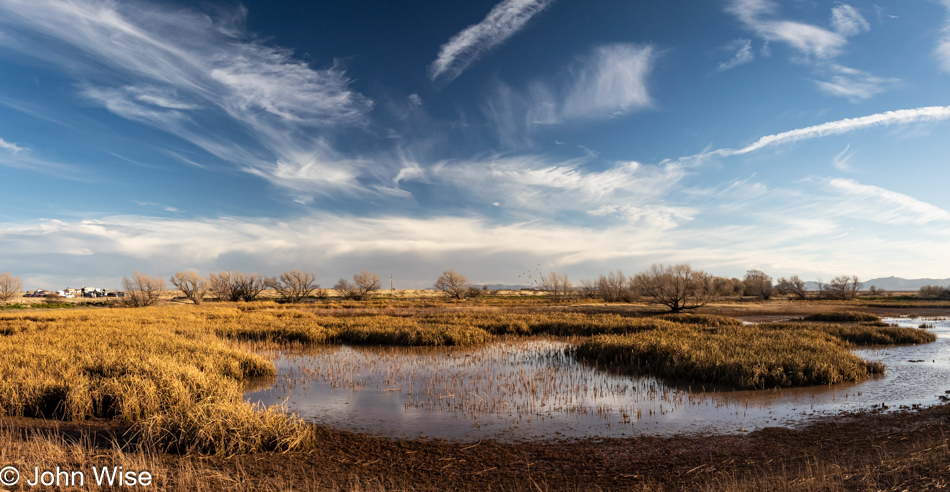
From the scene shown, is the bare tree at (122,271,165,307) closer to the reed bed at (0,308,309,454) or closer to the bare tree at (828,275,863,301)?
the reed bed at (0,308,309,454)

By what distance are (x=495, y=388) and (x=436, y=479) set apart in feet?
20.9

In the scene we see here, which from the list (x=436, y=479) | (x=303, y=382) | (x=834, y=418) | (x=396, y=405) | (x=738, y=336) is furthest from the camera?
(x=738, y=336)

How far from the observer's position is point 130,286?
6806 cm

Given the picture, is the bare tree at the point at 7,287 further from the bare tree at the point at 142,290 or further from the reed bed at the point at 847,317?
the reed bed at the point at 847,317

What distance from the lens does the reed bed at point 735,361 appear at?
1391 centimetres

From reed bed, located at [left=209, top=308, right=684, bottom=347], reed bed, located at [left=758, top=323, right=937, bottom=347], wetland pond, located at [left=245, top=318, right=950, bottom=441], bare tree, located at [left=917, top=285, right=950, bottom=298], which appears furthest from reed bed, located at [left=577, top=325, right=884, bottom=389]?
bare tree, located at [left=917, top=285, right=950, bottom=298]

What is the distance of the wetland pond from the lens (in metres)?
9.95

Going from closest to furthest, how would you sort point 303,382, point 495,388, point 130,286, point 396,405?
1. point 396,405
2. point 495,388
3. point 303,382
4. point 130,286

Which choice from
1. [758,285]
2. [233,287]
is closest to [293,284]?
[233,287]

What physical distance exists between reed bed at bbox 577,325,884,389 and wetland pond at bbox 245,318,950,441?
0.59m

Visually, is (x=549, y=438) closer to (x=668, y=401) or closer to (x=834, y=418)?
(x=668, y=401)

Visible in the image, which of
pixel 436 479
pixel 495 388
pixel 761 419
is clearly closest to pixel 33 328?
pixel 495 388

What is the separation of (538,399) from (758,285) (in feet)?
353

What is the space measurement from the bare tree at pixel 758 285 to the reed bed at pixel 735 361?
8608 cm
